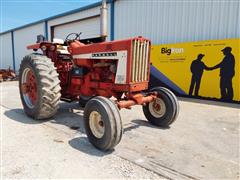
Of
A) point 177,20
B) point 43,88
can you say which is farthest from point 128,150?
point 177,20

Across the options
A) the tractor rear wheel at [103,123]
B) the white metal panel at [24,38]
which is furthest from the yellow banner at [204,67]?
the white metal panel at [24,38]

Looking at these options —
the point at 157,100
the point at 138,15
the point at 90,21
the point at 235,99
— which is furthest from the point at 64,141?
the point at 90,21

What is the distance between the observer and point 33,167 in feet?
9.14

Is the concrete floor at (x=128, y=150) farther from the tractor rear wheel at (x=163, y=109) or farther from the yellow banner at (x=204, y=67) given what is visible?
the yellow banner at (x=204, y=67)

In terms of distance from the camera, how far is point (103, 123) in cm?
321

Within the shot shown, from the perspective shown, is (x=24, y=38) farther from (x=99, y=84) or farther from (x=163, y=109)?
(x=163, y=109)

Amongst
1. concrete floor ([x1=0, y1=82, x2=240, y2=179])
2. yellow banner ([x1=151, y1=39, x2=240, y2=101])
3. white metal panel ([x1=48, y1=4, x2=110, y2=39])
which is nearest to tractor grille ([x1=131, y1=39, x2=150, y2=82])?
concrete floor ([x1=0, y1=82, x2=240, y2=179])

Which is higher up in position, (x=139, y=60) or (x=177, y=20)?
(x=177, y=20)

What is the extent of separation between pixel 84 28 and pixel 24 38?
8.92 m

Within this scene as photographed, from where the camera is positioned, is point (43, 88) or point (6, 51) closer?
point (43, 88)

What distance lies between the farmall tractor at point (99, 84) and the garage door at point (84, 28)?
278 inches

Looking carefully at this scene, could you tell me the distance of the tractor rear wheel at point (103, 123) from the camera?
3.11 m

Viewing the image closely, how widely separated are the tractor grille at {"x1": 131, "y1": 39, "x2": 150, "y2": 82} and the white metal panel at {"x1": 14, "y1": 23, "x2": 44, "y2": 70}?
48.5ft

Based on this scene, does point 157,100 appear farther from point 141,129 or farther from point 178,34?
point 178,34
